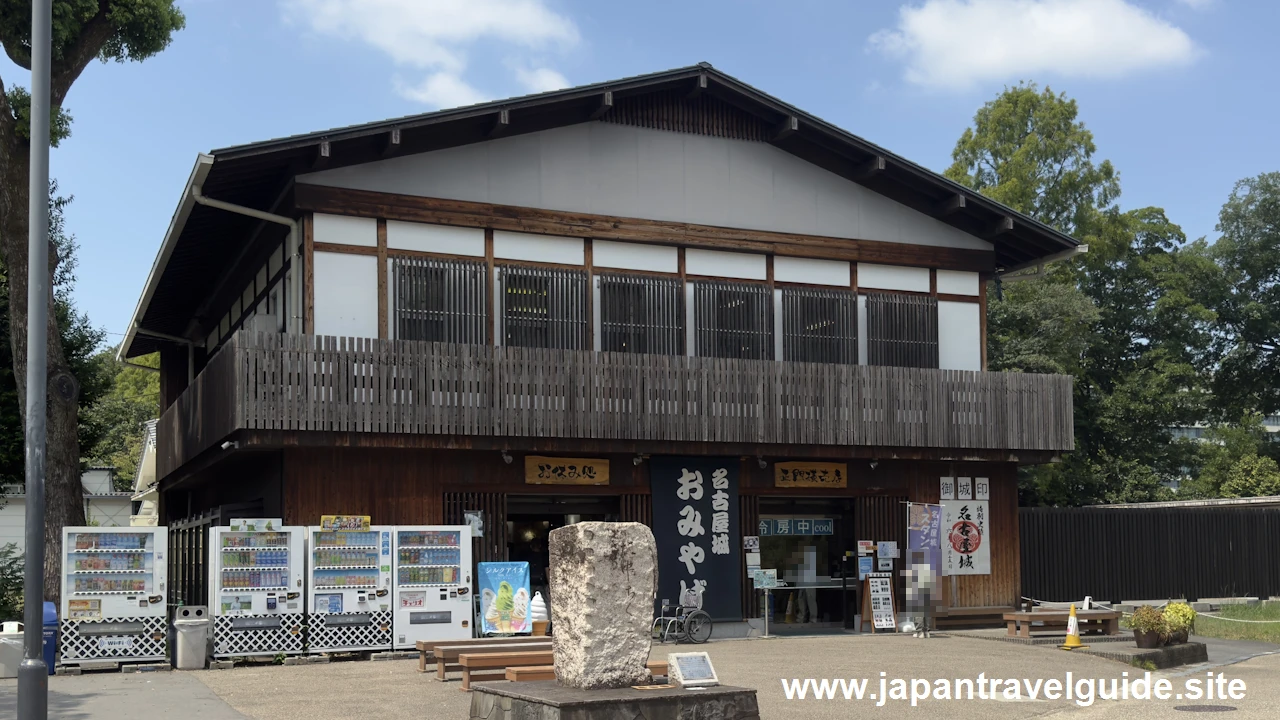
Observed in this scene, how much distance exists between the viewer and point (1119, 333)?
48562 millimetres

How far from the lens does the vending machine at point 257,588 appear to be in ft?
61.1

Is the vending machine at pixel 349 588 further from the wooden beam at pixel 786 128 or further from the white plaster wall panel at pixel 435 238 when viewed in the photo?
the wooden beam at pixel 786 128

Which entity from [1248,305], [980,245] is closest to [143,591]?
[980,245]

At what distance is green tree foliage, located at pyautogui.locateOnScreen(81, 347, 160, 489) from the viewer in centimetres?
4828

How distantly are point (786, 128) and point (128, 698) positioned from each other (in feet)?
49.5

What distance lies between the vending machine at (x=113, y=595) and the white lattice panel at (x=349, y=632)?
80.0 inches

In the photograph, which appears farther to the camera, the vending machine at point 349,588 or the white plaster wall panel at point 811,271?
the white plaster wall panel at point 811,271

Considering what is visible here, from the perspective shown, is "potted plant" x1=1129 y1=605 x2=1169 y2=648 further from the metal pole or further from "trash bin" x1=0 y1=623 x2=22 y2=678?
"trash bin" x1=0 y1=623 x2=22 y2=678

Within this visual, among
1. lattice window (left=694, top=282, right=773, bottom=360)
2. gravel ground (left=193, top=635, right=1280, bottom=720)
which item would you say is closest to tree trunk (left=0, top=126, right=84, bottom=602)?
gravel ground (left=193, top=635, right=1280, bottom=720)

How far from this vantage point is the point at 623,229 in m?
23.6

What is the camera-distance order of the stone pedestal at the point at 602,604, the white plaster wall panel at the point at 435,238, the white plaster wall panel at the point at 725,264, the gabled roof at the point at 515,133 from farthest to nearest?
the white plaster wall panel at the point at 725,264 < the white plaster wall panel at the point at 435,238 < the gabled roof at the point at 515,133 < the stone pedestal at the point at 602,604

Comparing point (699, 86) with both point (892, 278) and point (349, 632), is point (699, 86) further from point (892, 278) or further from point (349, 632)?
point (349, 632)

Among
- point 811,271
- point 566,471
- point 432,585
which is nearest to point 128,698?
point 432,585

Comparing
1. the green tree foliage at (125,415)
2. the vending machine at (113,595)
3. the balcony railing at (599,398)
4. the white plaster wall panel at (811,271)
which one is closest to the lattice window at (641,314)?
the balcony railing at (599,398)
